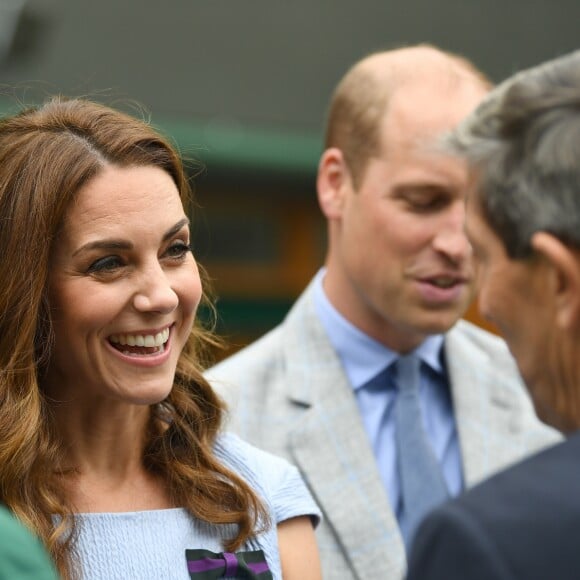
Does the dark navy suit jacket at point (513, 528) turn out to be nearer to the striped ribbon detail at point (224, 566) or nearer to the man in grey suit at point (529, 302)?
the man in grey suit at point (529, 302)

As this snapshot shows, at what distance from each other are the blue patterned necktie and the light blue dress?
55 cm

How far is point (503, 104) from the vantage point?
1807mm

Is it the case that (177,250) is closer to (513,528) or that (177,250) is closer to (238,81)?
(513,528)

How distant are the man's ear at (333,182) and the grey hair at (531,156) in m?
1.67

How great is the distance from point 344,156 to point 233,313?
18.6ft

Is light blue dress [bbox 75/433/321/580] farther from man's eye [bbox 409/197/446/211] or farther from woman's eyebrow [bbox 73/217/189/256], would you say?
man's eye [bbox 409/197/446/211]

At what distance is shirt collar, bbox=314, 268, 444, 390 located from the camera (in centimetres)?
338

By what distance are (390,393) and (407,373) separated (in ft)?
0.24

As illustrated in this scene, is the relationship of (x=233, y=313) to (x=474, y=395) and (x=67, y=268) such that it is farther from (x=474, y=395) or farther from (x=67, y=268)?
(x=67, y=268)

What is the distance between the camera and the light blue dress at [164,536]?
238 centimetres

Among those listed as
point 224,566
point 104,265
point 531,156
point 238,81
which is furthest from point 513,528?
point 238,81

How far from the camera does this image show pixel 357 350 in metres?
3.40

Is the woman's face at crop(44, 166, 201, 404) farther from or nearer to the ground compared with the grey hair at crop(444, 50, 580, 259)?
nearer to the ground

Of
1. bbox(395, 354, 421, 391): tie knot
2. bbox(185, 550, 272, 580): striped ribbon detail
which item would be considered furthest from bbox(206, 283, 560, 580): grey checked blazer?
bbox(185, 550, 272, 580): striped ribbon detail
